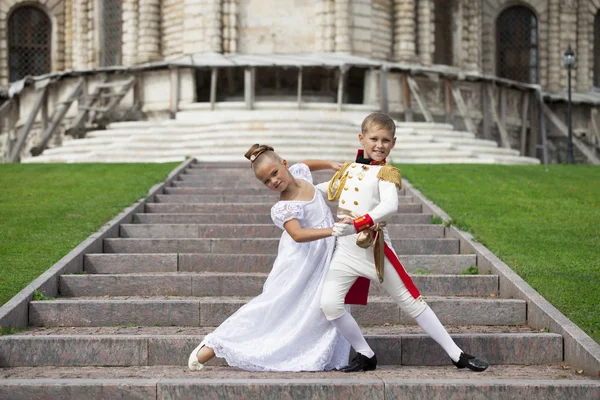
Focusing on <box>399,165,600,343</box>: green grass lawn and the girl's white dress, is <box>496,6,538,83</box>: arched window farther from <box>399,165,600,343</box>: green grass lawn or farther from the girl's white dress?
the girl's white dress

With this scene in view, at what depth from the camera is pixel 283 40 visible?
28.4 m

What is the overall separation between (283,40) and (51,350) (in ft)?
74.2

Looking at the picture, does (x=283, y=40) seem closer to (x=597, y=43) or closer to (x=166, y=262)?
(x=597, y=43)

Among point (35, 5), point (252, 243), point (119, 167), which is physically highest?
point (35, 5)

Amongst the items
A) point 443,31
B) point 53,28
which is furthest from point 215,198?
point 53,28

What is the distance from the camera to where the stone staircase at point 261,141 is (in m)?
21.4

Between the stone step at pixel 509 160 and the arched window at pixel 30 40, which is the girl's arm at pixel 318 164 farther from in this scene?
the arched window at pixel 30 40

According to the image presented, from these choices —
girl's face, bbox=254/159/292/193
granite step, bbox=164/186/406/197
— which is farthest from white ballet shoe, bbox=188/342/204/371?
granite step, bbox=164/186/406/197

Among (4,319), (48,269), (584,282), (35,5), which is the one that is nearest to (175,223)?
(48,269)

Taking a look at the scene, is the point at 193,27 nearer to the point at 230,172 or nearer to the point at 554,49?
the point at 230,172

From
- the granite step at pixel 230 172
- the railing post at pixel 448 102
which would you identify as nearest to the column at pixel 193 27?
the railing post at pixel 448 102

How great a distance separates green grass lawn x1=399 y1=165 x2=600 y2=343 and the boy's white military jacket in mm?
1980

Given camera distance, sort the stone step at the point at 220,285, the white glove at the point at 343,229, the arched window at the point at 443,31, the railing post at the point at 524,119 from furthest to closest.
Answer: the arched window at the point at 443,31, the railing post at the point at 524,119, the stone step at the point at 220,285, the white glove at the point at 343,229

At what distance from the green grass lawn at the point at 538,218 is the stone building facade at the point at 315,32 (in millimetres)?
12380
